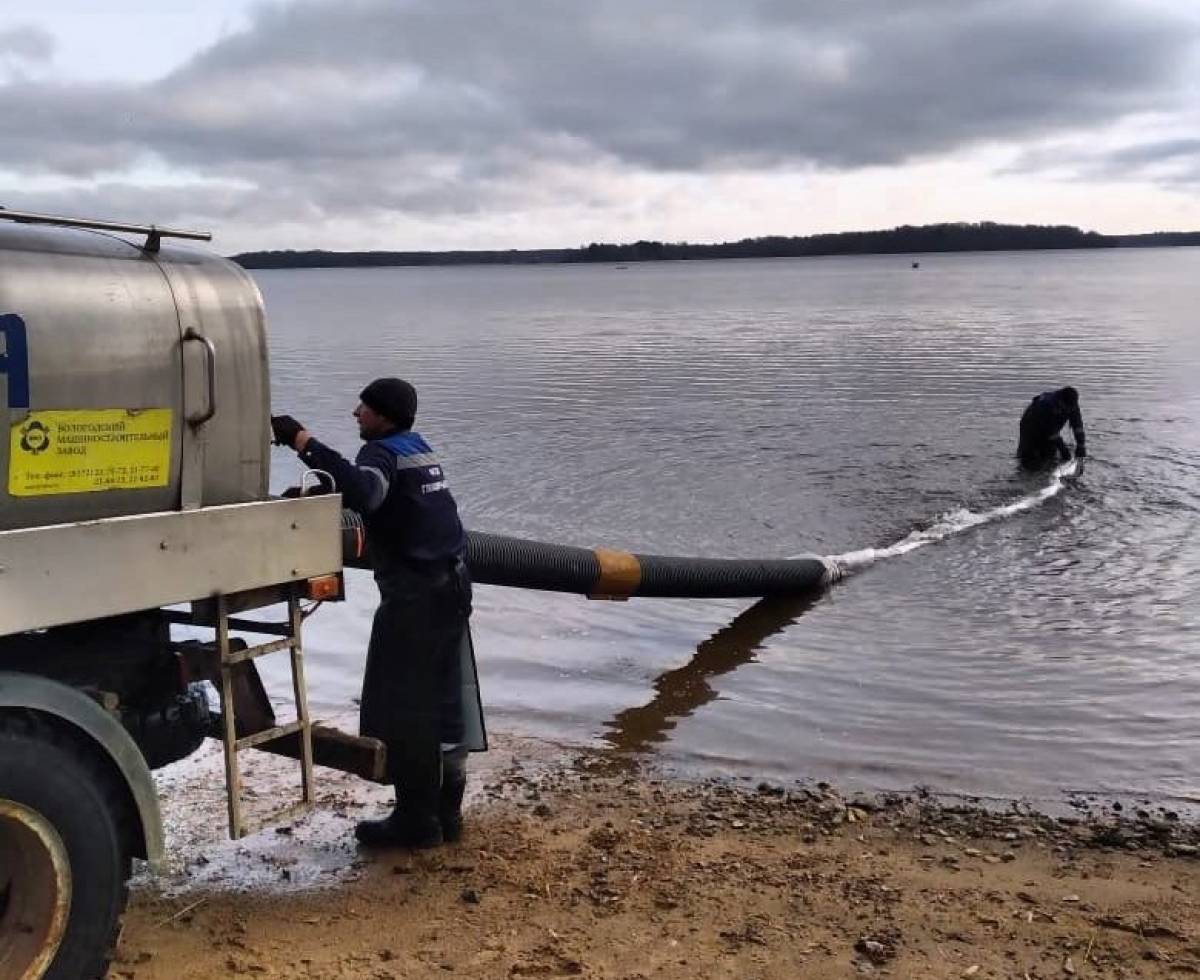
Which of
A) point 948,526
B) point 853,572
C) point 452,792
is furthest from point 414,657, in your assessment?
point 948,526

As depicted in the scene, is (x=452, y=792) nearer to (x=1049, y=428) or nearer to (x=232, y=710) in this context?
(x=232, y=710)

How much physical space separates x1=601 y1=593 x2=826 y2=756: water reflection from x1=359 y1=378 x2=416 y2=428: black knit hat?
9.82 ft

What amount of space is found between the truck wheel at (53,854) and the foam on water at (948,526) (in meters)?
9.03

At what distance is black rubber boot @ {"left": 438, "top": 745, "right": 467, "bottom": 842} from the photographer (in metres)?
5.46

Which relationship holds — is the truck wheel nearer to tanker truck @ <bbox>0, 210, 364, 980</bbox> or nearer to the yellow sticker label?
tanker truck @ <bbox>0, 210, 364, 980</bbox>

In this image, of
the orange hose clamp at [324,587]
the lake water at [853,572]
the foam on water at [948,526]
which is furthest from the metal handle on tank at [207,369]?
the foam on water at [948,526]

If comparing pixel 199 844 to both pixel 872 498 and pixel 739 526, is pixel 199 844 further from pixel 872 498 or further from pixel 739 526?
pixel 872 498

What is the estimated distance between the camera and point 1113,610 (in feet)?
35.3

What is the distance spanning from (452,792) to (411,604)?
37.6 inches

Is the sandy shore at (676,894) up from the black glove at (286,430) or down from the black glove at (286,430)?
down

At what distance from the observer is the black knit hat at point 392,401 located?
204 inches

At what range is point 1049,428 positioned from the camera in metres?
18.4

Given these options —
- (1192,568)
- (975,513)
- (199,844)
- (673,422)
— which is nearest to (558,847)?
(199,844)

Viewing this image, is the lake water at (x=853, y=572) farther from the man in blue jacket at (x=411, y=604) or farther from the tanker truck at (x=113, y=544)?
the tanker truck at (x=113, y=544)
